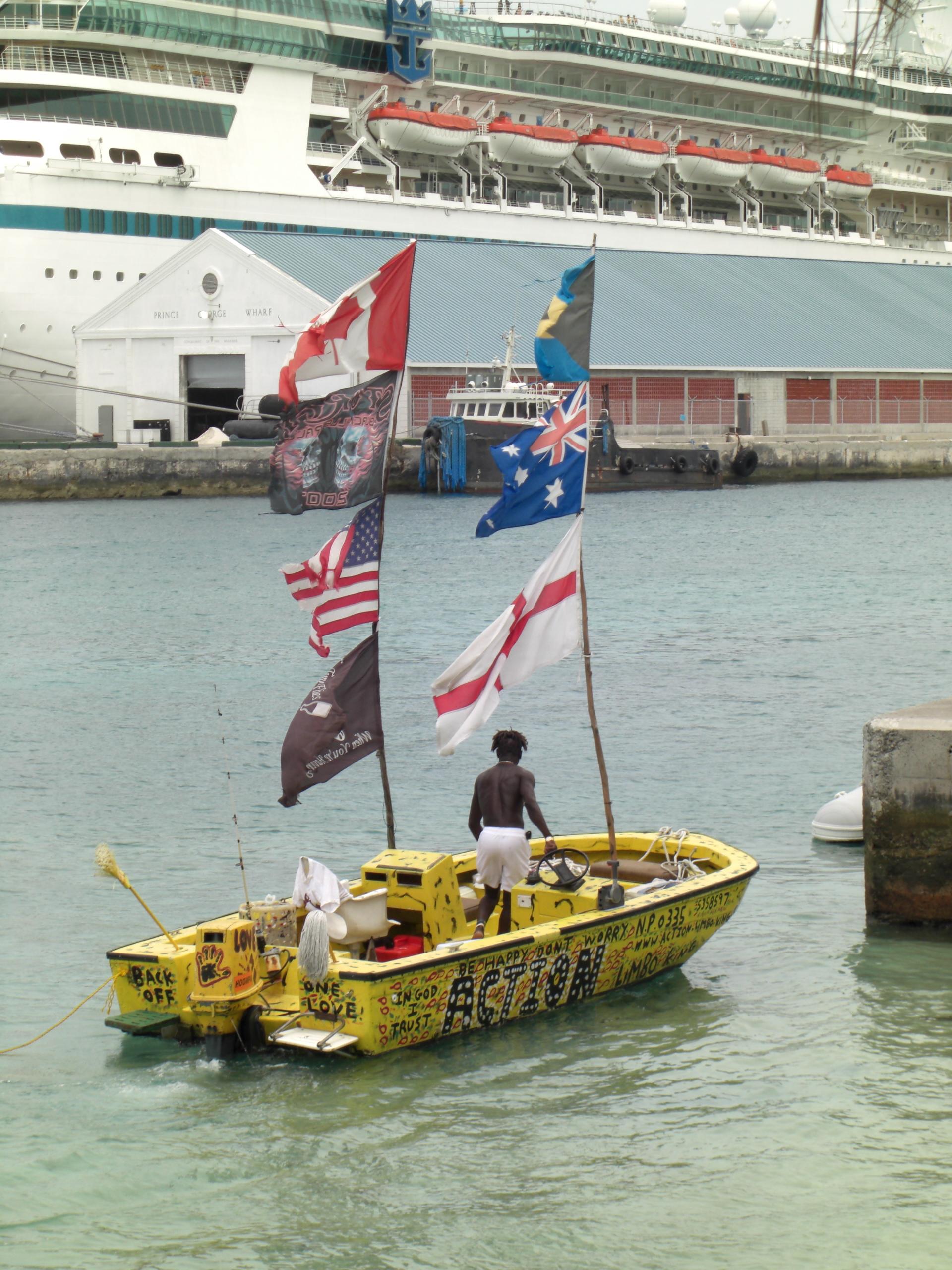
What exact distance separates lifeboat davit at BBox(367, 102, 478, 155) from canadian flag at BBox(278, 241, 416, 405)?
6296 cm

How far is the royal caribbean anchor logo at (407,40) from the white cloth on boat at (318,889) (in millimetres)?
67033

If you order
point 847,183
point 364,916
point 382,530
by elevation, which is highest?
point 847,183

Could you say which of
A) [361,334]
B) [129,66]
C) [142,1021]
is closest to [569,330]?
[361,334]

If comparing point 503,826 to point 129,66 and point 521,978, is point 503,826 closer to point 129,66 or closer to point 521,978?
point 521,978

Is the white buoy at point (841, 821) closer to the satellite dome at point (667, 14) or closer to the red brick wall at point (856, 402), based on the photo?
the red brick wall at point (856, 402)

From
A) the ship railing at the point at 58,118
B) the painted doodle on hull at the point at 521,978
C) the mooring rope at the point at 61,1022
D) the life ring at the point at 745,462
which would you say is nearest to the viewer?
the painted doodle on hull at the point at 521,978

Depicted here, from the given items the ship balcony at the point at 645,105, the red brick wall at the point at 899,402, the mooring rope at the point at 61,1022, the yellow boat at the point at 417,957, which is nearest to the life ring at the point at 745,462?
the red brick wall at the point at 899,402

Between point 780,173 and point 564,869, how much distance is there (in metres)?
81.0

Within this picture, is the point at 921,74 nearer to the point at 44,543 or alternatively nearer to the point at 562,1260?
the point at 44,543

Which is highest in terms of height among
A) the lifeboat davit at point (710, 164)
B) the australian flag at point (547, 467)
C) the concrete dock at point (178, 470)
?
the lifeboat davit at point (710, 164)

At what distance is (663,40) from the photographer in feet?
278

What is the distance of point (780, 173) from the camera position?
3381 inches

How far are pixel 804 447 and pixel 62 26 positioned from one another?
30.5 m

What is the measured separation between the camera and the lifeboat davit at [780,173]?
280 feet
